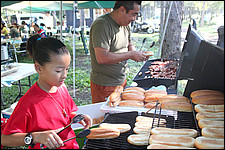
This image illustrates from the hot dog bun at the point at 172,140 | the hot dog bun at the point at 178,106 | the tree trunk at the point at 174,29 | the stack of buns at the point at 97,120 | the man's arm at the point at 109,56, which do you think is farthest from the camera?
the tree trunk at the point at 174,29

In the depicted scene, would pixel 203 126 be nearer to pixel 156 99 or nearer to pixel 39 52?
pixel 156 99

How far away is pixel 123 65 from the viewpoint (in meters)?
2.83

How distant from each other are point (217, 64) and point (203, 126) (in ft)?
1.28

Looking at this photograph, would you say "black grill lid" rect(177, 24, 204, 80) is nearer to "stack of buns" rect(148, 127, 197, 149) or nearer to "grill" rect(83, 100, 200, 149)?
"grill" rect(83, 100, 200, 149)

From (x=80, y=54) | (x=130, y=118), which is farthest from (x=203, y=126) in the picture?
(x=80, y=54)

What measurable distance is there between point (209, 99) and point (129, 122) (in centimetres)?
58

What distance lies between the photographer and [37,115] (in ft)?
4.51

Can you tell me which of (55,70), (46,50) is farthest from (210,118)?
(46,50)

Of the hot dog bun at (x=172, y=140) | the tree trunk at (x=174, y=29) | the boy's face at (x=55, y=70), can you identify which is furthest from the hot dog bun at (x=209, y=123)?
the tree trunk at (x=174, y=29)

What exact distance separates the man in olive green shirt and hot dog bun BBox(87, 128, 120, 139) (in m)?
1.37

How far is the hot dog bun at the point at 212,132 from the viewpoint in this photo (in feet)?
3.08

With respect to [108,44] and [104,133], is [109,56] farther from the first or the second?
[104,133]

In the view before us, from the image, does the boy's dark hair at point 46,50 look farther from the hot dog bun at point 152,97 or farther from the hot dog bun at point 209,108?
the hot dog bun at point 209,108

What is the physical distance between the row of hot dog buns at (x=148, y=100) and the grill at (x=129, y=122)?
0.07 metres
